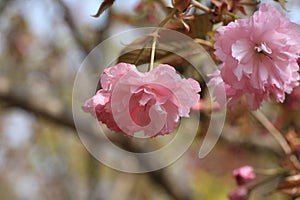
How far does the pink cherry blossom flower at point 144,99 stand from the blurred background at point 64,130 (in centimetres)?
64

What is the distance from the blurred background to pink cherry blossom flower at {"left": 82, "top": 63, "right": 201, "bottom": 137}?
2.09 ft

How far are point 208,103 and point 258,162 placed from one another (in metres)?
2.32

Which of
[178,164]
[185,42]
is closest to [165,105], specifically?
[185,42]

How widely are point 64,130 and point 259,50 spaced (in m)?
3.24

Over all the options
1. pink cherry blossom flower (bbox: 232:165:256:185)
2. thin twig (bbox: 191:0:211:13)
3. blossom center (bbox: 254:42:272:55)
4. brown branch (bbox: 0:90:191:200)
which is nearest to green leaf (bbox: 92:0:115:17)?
thin twig (bbox: 191:0:211:13)

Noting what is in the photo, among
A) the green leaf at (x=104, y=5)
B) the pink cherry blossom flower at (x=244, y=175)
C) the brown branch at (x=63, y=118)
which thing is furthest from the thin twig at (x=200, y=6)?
the brown branch at (x=63, y=118)

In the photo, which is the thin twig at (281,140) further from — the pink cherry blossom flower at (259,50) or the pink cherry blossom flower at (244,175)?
the pink cherry blossom flower at (259,50)

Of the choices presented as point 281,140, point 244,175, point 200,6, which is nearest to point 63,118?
point 281,140

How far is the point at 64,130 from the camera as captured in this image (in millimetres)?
4113

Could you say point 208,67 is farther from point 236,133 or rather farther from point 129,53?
point 236,133

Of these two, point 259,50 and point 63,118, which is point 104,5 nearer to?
point 259,50

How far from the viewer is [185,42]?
128cm

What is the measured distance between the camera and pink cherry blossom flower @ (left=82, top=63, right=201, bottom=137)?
937 mm

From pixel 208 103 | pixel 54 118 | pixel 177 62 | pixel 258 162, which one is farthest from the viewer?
pixel 258 162
